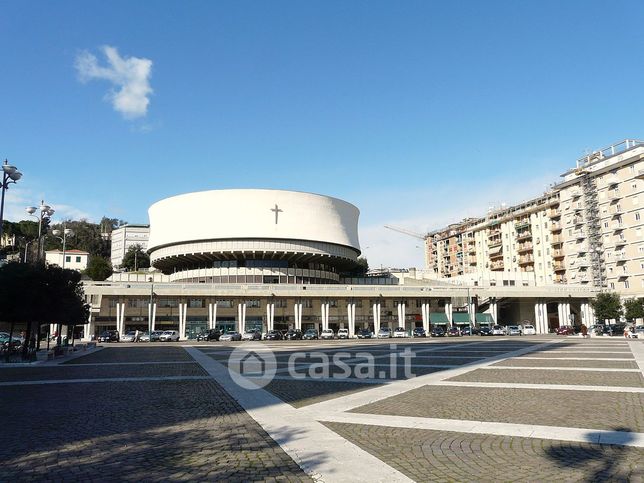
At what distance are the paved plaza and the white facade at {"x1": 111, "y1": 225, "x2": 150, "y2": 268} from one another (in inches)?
5965

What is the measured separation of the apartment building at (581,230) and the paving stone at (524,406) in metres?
76.2

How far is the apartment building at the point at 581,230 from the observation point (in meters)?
78.9

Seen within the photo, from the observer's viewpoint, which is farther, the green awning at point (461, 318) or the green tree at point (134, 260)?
the green tree at point (134, 260)

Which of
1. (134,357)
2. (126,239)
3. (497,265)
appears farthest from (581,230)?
(126,239)

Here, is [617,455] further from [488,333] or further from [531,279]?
[531,279]

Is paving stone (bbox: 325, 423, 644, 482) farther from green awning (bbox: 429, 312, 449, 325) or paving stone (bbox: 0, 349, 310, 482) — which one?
green awning (bbox: 429, 312, 449, 325)

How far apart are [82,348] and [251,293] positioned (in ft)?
108

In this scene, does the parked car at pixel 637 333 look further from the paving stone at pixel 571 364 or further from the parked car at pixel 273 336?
the parked car at pixel 273 336

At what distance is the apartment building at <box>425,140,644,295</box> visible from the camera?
78.9m

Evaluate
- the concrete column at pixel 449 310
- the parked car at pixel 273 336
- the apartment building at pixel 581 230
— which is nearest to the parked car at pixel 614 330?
the apartment building at pixel 581 230

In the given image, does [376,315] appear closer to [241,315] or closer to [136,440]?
[241,315]

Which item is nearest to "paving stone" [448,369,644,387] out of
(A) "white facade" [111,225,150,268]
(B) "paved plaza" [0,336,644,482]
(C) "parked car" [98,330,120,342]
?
(B) "paved plaza" [0,336,644,482]

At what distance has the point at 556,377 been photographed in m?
16.6

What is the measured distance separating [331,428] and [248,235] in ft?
255
